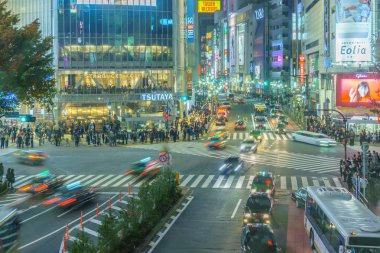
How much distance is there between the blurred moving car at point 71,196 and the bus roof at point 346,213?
466 inches

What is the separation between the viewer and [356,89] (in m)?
69.2

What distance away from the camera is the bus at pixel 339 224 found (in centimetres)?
1541

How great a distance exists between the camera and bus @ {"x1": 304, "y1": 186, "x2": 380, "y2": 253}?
1541 cm

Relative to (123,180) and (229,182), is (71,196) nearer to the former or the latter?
(123,180)

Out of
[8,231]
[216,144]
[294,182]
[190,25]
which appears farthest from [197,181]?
[190,25]

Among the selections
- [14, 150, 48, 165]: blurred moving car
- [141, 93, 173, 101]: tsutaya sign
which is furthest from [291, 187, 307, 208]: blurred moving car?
[141, 93, 173, 101]: tsutaya sign

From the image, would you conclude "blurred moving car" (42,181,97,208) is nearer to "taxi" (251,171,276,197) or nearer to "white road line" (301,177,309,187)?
"taxi" (251,171,276,197)

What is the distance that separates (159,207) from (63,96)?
5454cm

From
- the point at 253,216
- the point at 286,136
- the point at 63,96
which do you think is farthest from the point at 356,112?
the point at 253,216

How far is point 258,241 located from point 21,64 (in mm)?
18873

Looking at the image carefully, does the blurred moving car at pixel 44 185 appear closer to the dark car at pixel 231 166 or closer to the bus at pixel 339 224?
the dark car at pixel 231 166

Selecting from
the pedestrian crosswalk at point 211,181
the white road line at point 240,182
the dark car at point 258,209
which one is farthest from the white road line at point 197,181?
the dark car at point 258,209

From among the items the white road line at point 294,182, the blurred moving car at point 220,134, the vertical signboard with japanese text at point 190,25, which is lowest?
the white road line at point 294,182

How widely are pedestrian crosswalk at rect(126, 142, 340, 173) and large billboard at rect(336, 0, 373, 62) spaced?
922 inches
